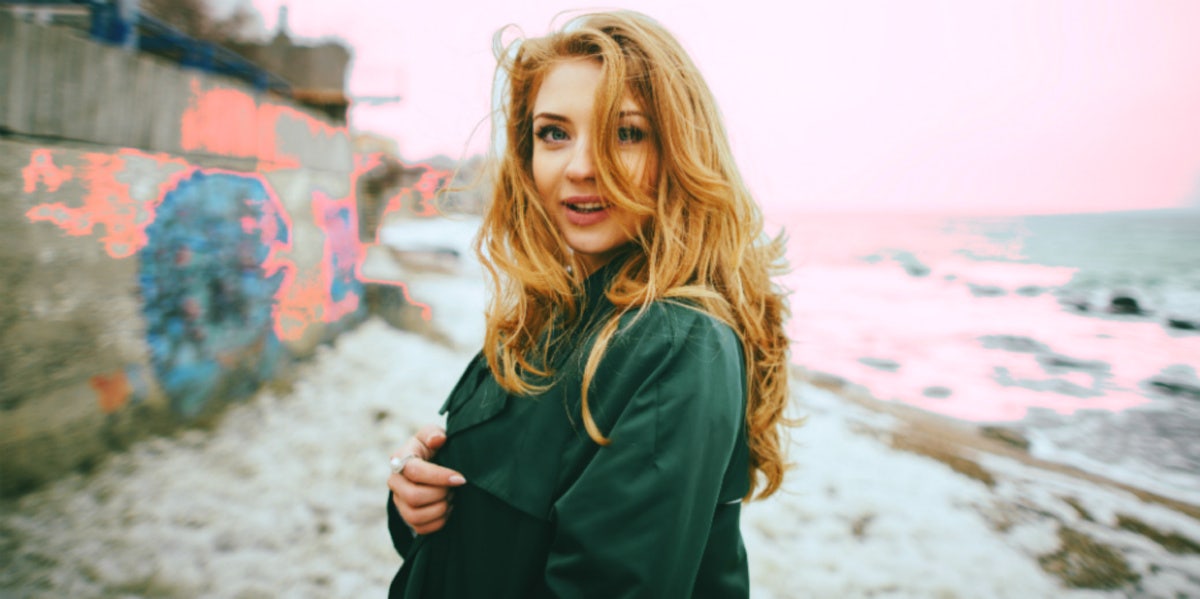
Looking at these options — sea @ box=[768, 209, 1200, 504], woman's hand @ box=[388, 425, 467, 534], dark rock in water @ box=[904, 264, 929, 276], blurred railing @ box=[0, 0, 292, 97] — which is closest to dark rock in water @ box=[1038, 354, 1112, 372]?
sea @ box=[768, 209, 1200, 504]

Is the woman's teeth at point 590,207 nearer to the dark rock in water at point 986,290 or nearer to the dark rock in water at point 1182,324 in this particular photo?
the dark rock in water at point 1182,324

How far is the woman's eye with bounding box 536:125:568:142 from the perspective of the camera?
1255 millimetres

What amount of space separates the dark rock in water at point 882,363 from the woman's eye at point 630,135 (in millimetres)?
10108

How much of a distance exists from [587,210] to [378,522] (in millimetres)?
3433

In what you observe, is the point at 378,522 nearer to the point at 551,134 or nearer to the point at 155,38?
the point at 551,134

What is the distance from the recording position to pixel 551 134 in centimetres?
128

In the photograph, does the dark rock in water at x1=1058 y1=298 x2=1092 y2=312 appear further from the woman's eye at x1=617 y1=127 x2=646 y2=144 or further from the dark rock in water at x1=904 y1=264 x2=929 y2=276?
the woman's eye at x1=617 y1=127 x2=646 y2=144

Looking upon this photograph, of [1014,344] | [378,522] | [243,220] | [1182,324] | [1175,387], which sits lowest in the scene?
[378,522]

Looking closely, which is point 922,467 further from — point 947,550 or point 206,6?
point 206,6

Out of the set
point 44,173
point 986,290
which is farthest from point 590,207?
point 986,290

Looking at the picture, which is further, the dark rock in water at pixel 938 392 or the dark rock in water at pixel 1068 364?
the dark rock in water at pixel 1068 364

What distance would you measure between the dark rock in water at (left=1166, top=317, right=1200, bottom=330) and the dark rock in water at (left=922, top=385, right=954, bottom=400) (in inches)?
492

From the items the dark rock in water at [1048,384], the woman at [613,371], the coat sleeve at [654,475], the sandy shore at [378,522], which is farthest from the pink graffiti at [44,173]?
the dark rock in water at [1048,384]

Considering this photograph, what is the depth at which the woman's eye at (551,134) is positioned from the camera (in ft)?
4.12
